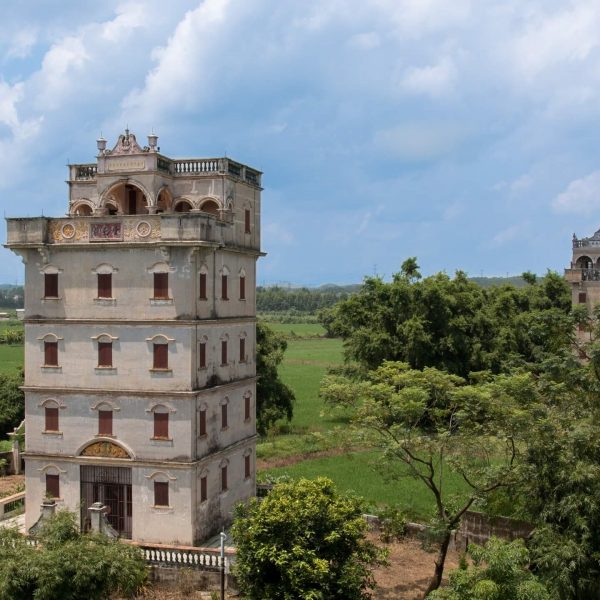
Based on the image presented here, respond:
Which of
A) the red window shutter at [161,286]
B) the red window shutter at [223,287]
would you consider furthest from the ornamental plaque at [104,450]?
the red window shutter at [223,287]

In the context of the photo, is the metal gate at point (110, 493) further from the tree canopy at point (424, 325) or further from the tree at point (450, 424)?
the tree canopy at point (424, 325)

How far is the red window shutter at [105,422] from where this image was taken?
31078 millimetres

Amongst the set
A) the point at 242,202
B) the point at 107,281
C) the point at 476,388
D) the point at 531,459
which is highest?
the point at 242,202

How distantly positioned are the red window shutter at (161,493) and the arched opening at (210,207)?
1114cm

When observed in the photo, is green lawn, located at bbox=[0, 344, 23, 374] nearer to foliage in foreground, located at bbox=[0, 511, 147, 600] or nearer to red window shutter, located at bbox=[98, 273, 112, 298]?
red window shutter, located at bbox=[98, 273, 112, 298]

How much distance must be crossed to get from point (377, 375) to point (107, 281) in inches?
440

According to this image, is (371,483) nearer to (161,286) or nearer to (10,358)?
(161,286)

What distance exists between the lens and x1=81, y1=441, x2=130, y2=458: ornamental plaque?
102ft

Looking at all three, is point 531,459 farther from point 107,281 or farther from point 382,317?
point 382,317

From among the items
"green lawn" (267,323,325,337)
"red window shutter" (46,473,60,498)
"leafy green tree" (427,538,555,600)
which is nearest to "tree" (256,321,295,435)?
"red window shutter" (46,473,60,498)

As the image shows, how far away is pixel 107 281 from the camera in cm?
3114

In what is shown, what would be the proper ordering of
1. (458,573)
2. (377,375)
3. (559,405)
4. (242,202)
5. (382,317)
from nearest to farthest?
(458,573) → (559,405) → (377,375) → (242,202) → (382,317)

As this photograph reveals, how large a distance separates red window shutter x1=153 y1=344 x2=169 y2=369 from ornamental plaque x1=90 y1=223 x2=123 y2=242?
14.8 feet

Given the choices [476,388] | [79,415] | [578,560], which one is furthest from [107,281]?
[578,560]
